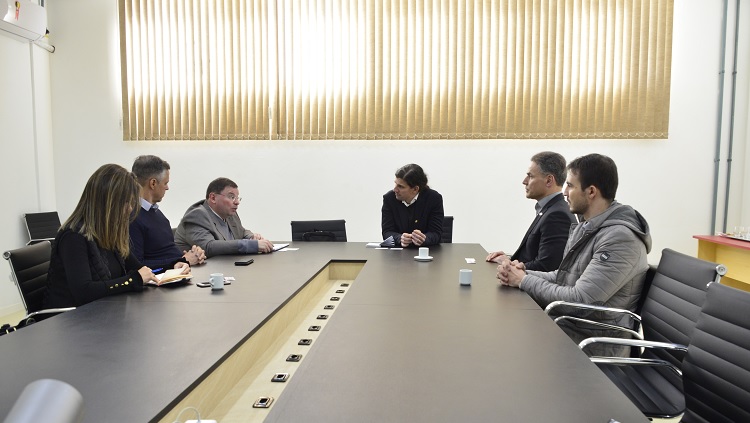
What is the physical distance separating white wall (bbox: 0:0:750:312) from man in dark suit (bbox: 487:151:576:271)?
2.26m

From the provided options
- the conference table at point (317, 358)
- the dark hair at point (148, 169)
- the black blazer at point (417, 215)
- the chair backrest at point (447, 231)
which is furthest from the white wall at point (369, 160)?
the conference table at point (317, 358)

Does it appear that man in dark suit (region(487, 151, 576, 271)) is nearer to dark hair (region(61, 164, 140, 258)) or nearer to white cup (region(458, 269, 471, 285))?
white cup (region(458, 269, 471, 285))

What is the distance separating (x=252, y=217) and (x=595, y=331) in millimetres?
4181

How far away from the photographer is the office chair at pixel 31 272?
2320 mm

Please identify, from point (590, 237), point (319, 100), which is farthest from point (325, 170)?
point (590, 237)

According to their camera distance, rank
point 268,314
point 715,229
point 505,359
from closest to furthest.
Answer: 1. point 505,359
2. point 268,314
3. point 715,229

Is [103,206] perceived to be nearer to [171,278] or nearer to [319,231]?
[171,278]

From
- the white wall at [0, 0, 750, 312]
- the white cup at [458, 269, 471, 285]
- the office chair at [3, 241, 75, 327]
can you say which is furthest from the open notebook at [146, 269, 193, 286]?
the white wall at [0, 0, 750, 312]

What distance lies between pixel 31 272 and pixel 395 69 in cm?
394

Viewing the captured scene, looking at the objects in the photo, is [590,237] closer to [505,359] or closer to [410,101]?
[505,359]

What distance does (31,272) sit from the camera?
2.43 meters

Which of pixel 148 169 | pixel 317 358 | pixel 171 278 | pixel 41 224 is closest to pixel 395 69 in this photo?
pixel 148 169

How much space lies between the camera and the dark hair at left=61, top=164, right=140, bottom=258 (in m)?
2.18

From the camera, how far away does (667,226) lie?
520 centimetres
